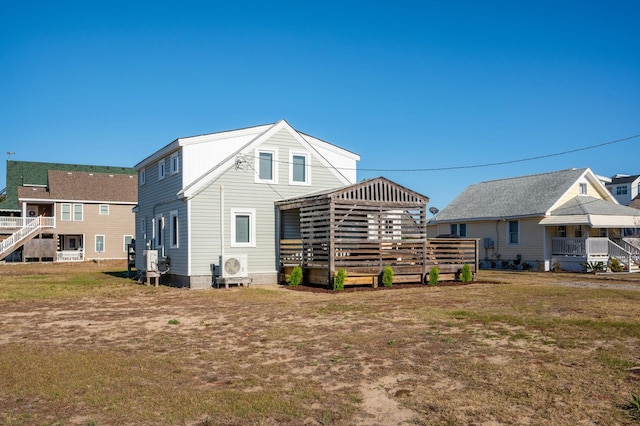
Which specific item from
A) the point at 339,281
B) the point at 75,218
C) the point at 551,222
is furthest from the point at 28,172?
the point at 551,222

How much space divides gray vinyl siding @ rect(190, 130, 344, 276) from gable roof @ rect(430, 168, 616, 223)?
14.8 meters

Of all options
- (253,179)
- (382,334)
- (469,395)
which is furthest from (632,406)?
(253,179)

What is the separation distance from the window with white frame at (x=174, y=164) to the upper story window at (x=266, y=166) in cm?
332

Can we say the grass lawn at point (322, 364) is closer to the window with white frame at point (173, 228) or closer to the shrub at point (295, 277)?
the shrub at point (295, 277)

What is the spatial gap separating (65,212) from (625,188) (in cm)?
5414

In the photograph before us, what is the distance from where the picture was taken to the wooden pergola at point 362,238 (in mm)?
19781

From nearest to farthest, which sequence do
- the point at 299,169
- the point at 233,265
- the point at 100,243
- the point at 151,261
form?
the point at 233,265 → the point at 151,261 → the point at 299,169 → the point at 100,243

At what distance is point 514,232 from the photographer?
33281 millimetres

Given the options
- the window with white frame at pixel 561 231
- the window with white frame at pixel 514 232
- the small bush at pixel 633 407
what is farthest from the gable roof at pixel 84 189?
the small bush at pixel 633 407

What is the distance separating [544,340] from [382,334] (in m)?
2.79

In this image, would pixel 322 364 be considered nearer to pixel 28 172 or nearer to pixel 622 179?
pixel 28 172

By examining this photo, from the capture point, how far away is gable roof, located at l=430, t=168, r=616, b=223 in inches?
1268

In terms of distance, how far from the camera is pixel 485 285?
21.4 meters

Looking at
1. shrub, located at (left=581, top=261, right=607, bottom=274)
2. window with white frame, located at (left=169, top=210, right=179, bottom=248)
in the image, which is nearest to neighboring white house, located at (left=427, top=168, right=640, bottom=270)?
shrub, located at (left=581, top=261, right=607, bottom=274)
